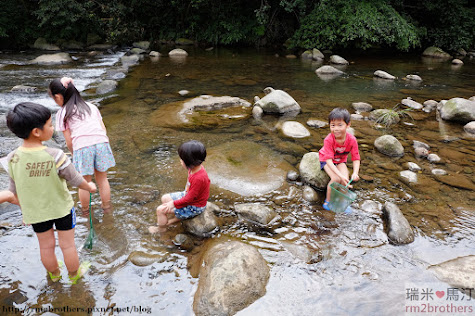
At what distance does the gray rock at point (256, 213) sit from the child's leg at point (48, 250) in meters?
1.60

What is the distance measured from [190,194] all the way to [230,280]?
0.81 m

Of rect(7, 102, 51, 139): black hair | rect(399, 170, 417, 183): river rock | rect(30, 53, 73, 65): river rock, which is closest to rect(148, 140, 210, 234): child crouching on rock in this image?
rect(7, 102, 51, 139): black hair

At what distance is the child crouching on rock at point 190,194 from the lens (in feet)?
8.61

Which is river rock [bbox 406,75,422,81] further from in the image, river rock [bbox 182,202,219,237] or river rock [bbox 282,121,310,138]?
river rock [bbox 182,202,219,237]

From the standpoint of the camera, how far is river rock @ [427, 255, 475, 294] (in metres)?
2.41

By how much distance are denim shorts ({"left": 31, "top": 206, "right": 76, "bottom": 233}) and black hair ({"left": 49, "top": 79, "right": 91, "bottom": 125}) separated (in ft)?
3.03

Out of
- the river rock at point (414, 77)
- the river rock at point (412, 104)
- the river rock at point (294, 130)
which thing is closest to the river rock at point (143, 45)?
the river rock at point (414, 77)

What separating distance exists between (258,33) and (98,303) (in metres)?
14.5

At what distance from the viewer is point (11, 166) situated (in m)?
1.99

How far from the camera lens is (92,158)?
285 centimetres

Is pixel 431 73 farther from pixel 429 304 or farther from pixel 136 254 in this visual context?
pixel 136 254

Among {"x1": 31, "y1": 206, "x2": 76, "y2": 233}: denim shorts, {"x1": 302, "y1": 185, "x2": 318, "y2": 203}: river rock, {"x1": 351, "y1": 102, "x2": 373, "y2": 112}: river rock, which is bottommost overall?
{"x1": 302, "y1": 185, "x2": 318, "y2": 203}: river rock

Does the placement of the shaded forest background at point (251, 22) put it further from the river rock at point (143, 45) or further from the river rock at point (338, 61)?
the river rock at point (338, 61)

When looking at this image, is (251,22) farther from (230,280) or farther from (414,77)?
(230,280)
